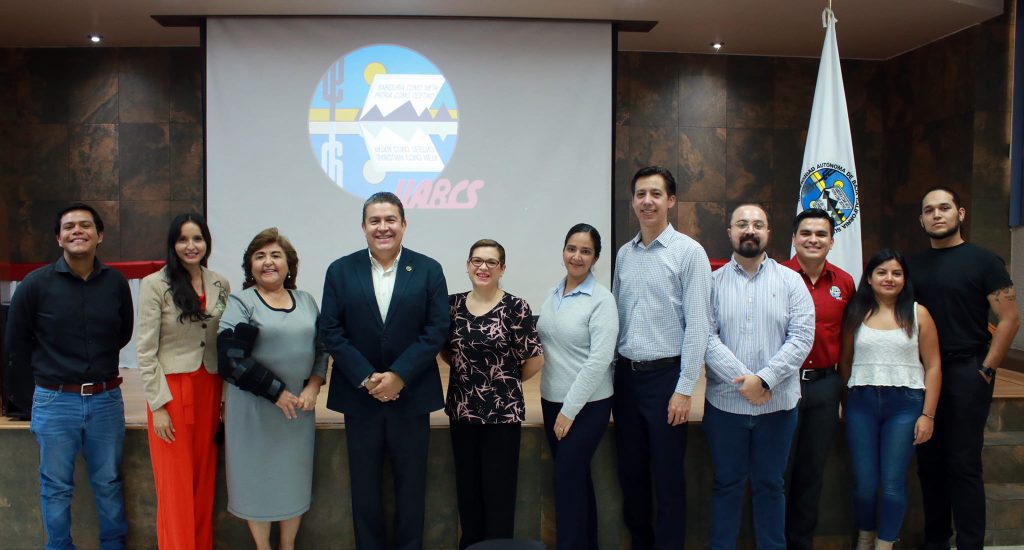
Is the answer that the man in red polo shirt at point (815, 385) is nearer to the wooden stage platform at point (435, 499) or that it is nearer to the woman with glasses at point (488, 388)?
the wooden stage platform at point (435, 499)

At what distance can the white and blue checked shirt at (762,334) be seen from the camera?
105 inches

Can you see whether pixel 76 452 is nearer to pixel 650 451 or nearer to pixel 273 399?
pixel 273 399

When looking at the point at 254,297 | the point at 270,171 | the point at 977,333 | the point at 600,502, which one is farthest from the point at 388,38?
the point at 977,333

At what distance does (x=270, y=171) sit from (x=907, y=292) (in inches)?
181

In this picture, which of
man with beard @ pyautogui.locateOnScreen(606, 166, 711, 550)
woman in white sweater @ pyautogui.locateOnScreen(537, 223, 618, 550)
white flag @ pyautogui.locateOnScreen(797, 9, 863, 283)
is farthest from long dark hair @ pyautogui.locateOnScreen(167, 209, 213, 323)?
white flag @ pyautogui.locateOnScreen(797, 9, 863, 283)

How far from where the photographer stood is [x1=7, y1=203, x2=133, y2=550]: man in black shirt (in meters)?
2.75

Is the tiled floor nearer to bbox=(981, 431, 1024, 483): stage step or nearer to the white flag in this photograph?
bbox=(981, 431, 1024, 483): stage step

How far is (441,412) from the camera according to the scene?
3.59 meters

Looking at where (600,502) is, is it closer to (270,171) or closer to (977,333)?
(977,333)

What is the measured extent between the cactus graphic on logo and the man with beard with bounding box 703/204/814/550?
11.5ft

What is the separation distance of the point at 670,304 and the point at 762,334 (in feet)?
1.23

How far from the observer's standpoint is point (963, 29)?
6004 millimetres

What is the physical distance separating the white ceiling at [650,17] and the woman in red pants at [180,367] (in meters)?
3.18

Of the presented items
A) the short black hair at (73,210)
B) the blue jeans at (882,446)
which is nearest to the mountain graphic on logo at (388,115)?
the short black hair at (73,210)
